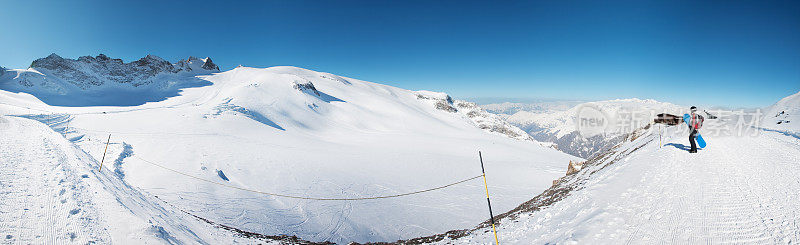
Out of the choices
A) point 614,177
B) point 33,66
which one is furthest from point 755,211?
point 33,66

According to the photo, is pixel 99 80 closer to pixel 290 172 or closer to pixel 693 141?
pixel 290 172

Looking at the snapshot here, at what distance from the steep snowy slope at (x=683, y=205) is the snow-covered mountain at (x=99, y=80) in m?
67.0

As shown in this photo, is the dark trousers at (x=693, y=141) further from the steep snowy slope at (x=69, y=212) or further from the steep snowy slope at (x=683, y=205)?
the steep snowy slope at (x=69, y=212)

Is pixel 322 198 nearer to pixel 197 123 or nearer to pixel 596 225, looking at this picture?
pixel 596 225

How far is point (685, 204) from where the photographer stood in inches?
253

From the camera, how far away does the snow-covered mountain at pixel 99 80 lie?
45.2 metres

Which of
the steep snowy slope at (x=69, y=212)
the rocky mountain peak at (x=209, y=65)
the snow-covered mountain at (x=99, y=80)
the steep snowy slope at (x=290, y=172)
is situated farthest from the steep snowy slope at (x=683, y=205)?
the rocky mountain peak at (x=209, y=65)

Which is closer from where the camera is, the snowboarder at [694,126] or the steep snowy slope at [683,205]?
the steep snowy slope at [683,205]

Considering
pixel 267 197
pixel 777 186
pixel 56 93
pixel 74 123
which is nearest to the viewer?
pixel 777 186

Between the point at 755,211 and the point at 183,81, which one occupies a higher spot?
the point at 183,81

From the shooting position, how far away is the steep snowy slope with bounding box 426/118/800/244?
5254 mm

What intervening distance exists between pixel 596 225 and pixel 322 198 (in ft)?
45.5

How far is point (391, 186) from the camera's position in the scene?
19.5 m

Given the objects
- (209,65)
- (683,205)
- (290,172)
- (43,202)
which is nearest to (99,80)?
(209,65)
